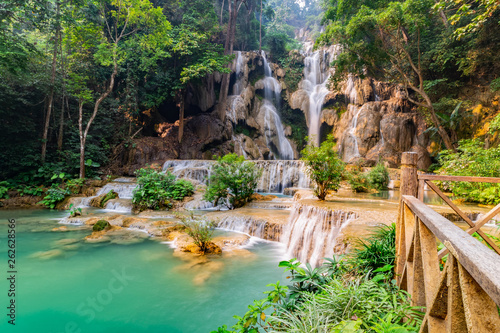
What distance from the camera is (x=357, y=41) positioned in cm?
1415

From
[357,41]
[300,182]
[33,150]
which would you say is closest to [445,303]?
[300,182]

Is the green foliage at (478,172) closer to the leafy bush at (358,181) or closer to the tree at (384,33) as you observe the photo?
the leafy bush at (358,181)

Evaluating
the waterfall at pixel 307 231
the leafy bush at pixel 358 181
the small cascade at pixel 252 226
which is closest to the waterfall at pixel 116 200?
the small cascade at pixel 252 226

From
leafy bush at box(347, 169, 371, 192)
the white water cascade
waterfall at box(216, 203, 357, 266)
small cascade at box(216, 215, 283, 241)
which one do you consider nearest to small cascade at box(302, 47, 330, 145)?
the white water cascade

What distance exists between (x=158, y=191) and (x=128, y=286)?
5880mm

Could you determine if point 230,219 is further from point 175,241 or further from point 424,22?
point 424,22

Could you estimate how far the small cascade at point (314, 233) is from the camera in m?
5.80

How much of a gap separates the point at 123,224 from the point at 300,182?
8.70m

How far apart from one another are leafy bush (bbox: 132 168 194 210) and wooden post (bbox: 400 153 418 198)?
9204mm

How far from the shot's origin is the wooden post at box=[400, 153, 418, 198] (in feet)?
8.45

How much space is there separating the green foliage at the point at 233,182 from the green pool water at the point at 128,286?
10.3 ft

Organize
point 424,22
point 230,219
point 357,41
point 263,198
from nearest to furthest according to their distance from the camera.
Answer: point 230,219 → point 263,198 → point 424,22 → point 357,41

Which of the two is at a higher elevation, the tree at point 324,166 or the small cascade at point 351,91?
the small cascade at point 351,91

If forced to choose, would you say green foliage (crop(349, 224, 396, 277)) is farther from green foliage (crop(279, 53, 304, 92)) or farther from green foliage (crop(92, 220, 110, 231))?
green foliage (crop(279, 53, 304, 92))
